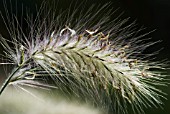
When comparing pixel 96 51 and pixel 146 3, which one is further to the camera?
pixel 146 3

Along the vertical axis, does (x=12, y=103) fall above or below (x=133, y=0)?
below

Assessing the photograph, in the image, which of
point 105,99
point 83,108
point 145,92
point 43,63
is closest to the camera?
point 43,63

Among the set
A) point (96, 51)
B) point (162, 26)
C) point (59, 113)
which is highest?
point (162, 26)

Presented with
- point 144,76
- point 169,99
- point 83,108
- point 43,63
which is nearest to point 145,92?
point 144,76

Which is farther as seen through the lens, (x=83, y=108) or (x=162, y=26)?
(x=162, y=26)

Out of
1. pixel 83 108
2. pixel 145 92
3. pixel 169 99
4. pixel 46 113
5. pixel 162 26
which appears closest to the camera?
pixel 145 92

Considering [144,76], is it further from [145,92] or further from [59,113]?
[59,113]

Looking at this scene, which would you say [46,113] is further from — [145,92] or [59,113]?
[145,92]

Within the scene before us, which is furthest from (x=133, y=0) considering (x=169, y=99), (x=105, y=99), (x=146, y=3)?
(x=105, y=99)

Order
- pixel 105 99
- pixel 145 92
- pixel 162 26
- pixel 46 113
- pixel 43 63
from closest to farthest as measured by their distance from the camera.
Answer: pixel 43 63 < pixel 145 92 < pixel 105 99 < pixel 46 113 < pixel 162 26
